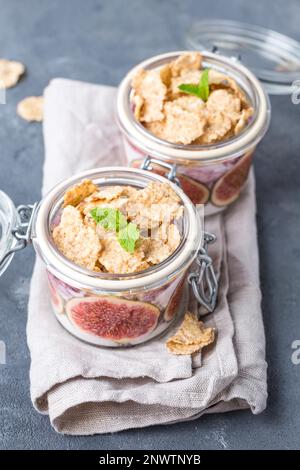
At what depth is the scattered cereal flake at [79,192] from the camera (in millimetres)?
1757

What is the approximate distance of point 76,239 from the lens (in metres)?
1.68

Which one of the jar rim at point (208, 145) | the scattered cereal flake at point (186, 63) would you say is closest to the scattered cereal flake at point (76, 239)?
the jar rim at point (208, 145)

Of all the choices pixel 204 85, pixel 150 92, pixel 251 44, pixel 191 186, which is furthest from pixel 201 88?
pixel 251 44

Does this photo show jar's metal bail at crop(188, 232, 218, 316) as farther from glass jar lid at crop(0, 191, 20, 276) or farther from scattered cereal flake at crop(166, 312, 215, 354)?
glass jar lid at crop(0, 191, 20, 276)

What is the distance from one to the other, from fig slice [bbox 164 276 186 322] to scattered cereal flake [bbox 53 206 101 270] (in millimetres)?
236

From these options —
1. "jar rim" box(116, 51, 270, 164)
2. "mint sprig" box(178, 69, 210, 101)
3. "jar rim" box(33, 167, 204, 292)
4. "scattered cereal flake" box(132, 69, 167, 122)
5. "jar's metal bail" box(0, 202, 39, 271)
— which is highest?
"mint sprig" box(178, 69, 210, 101)

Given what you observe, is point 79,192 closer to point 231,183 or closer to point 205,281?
point 205,281

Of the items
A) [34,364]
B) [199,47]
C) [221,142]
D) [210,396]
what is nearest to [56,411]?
[34,364]

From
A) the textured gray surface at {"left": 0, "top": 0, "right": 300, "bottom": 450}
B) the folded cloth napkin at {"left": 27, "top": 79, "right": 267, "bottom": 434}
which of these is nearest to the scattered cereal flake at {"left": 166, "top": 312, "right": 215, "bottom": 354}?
the folded cloth napkin at {"left": 27, "top": 79, "right": 267, "bottom": 434}

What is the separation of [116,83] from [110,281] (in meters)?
1.21

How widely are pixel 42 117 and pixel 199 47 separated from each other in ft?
1.97

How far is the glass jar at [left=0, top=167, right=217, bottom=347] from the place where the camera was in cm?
163

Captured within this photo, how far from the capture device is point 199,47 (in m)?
2.54
